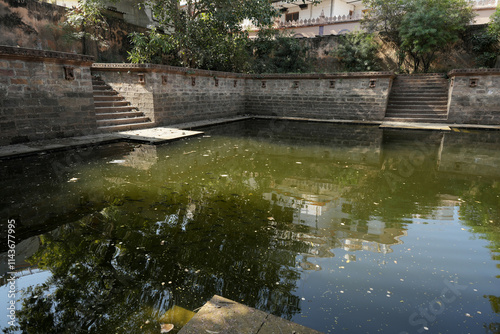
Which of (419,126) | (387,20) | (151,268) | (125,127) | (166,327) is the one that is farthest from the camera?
(387,20)

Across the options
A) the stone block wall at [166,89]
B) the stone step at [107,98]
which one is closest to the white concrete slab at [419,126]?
the stone block wall at [166,89]

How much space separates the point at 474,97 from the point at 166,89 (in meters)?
10.8

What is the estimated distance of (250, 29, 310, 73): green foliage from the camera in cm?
1675

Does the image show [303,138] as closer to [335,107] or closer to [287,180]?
[287,180]

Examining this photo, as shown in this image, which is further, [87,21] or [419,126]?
[87,21]

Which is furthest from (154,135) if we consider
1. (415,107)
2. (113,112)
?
(415,107)

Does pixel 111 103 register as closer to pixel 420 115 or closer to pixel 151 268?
pixel 151 268

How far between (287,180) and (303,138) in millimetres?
4172

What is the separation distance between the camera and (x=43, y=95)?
6.63m

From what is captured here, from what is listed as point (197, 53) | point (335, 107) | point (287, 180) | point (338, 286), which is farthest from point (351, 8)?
point (338, 286)

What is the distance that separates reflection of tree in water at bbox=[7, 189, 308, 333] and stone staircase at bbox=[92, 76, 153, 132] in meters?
5.60

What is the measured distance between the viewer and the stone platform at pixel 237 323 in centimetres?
161

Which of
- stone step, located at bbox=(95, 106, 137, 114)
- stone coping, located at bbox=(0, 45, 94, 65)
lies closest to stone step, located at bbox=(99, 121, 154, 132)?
stone step, located at bbox=(95, 106, 137, 114)

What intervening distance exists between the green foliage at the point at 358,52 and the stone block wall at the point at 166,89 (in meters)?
8.20
